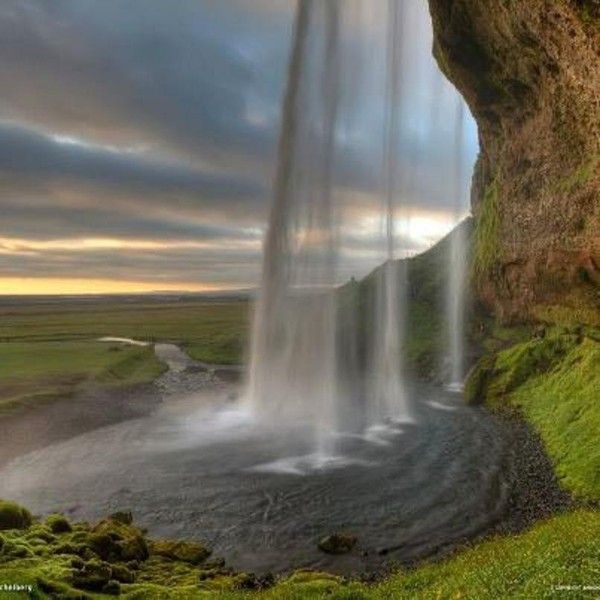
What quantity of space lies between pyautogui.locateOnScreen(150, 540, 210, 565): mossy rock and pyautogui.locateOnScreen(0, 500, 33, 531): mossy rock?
537 cm

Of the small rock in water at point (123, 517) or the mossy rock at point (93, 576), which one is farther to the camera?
the small rock in water at point (123, 517)

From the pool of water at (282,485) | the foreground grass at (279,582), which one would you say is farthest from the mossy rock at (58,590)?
the pool of water at (282,485)

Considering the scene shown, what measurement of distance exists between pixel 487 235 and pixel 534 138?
1907 cm

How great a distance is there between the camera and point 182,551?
2214cm

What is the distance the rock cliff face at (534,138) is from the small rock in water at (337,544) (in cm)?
3322

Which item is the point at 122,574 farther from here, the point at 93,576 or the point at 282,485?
the point at 282,485

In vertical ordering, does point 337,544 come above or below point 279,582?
below

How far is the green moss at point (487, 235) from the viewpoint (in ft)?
249

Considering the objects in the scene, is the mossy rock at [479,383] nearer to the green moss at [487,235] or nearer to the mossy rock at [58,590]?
the green moss at [487,235]

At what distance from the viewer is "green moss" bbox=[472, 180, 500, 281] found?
76000 mm

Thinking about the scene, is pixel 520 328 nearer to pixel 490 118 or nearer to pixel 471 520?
pixel 490 118

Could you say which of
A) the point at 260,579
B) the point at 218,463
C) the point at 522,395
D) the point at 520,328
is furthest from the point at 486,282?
the point at 260,579

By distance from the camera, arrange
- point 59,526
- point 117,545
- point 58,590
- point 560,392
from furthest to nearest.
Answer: point 560,392 → point 59,526 → point 117,545 → point 58,590

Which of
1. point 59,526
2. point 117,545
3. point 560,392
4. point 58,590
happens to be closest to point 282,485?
point 117,545
